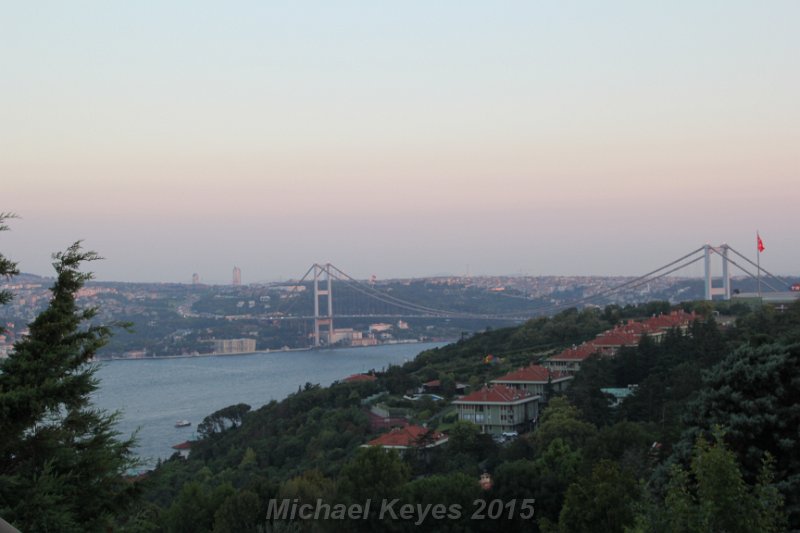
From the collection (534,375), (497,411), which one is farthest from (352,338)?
(497,411)

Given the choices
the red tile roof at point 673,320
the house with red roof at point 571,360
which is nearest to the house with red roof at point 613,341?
the house with red roof at point 571,360

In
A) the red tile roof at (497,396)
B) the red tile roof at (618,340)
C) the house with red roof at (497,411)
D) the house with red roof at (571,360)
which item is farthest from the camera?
the red tile roof at (618,340)

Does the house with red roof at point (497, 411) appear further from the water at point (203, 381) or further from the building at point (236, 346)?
the building at point (236, 346)

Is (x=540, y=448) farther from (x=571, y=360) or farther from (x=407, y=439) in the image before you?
(x=571, y=360)

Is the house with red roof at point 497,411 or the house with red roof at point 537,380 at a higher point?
the house with red roof at point 537,380

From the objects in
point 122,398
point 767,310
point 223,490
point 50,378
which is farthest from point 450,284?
point 50,378

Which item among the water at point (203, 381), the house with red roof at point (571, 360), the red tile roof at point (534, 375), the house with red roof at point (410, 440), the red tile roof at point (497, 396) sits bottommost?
the water at point (203, 381)

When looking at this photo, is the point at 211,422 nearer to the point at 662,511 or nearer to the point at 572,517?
the point at 572,517
